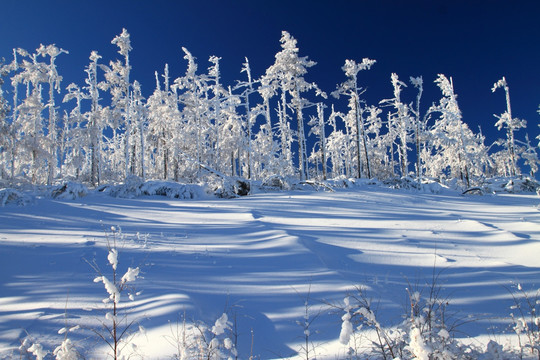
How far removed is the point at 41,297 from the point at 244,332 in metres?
2.57

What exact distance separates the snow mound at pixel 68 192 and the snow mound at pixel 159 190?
154 centimetres

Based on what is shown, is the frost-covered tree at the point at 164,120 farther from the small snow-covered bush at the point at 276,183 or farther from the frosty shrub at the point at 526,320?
the frosty shrub at the point at 526,320

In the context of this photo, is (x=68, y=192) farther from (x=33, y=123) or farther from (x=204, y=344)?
(x=33, y=123)

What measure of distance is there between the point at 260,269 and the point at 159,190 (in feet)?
33.7

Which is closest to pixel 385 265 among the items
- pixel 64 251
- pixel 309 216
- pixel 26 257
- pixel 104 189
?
pixel 309 216

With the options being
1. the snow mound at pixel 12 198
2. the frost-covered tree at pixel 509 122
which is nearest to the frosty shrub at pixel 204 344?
the snow mound at pixel 12 198

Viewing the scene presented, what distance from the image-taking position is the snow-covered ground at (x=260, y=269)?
261 cm

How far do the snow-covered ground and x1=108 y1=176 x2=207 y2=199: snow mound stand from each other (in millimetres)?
Result: 4818

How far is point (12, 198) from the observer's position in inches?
352

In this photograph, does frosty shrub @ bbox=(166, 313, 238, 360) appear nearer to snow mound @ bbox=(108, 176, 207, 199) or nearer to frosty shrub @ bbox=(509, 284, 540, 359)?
frosty shrub @ bbox=(509, 284, 540, 359)

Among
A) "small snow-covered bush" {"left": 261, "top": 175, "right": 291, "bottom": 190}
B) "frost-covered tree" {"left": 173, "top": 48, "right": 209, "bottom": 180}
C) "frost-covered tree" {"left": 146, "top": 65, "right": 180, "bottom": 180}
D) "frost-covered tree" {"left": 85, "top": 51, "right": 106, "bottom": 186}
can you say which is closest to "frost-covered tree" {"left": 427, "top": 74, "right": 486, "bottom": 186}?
"small snow-covered bush" {"left": 261, "top": 175, "right": 291, "bottom": 190}

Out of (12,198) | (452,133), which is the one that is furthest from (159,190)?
(452,133)

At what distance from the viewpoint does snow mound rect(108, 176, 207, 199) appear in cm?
1262

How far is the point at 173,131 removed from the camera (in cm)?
A: 2645
